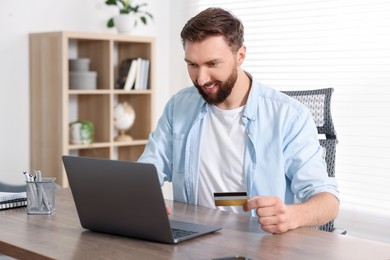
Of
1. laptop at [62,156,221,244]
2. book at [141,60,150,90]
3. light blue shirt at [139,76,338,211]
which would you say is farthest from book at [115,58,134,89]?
laptop at [62,156,221,244]

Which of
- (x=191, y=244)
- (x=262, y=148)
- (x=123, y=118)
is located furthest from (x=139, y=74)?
(x=191, y=244)

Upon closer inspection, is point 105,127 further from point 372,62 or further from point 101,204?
point 101,204

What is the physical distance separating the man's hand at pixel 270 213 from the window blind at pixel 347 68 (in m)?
2.10

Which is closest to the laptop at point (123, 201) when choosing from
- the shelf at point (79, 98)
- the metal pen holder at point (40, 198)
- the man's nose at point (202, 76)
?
the metal pen holder at point (40, 198)

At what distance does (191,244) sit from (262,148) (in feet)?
2.28

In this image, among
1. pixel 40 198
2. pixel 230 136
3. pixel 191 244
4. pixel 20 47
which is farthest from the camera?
pixel 20 47

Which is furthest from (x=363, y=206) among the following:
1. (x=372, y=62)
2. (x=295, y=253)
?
(x=295, y=253)

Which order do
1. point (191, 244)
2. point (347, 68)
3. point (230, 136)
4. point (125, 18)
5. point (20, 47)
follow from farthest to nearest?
point (125, 18) < point (20, 47) < point (347, 68) < point (230, 136) < point (191, 244)

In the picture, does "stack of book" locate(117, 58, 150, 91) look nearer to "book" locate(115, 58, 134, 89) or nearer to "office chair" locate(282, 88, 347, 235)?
"book" locate(115, 58, 134, 89)

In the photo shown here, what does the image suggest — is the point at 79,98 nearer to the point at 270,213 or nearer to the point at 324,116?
the point at 324,116

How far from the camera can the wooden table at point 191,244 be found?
5.64ft

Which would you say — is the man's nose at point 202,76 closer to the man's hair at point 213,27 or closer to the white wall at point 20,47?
the man's hair at point 213,27

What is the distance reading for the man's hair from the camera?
7.80 ft

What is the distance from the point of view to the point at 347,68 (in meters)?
4.07
